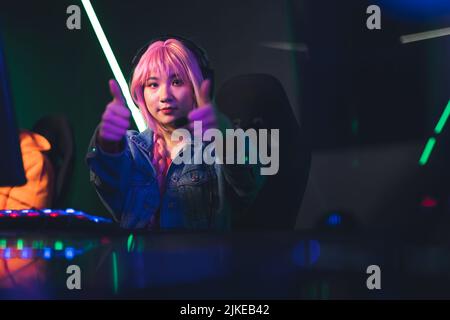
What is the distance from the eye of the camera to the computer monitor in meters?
1.62

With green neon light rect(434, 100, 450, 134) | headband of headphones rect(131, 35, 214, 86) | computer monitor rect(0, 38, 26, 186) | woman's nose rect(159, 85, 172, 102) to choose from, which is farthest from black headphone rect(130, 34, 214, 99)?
green neon light rect(434, 100, 450, 134)

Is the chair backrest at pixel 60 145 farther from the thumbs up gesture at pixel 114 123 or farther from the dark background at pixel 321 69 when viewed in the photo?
the thumbs up gesture at pixel 114 123

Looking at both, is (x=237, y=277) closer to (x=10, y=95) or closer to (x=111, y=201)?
(x=111, y=201)

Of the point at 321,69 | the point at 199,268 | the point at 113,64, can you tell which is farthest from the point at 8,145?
the point at 321,69

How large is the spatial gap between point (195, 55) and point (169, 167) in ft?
1.10

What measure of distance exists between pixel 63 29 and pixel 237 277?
0.97 metres

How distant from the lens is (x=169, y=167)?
1717 millimetres

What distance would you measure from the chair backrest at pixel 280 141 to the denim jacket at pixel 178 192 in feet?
0.15

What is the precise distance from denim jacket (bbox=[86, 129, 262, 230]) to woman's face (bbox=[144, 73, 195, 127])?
0.13m

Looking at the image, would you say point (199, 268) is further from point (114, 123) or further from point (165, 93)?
point (165, 93)

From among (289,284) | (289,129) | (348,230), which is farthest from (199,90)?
(289,284)

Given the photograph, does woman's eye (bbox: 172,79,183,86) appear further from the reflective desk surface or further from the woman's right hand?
the reflective desk surface

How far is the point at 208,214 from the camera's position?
168 centimetres

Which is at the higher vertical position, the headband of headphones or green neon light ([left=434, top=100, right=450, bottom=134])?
the headband of headphones
